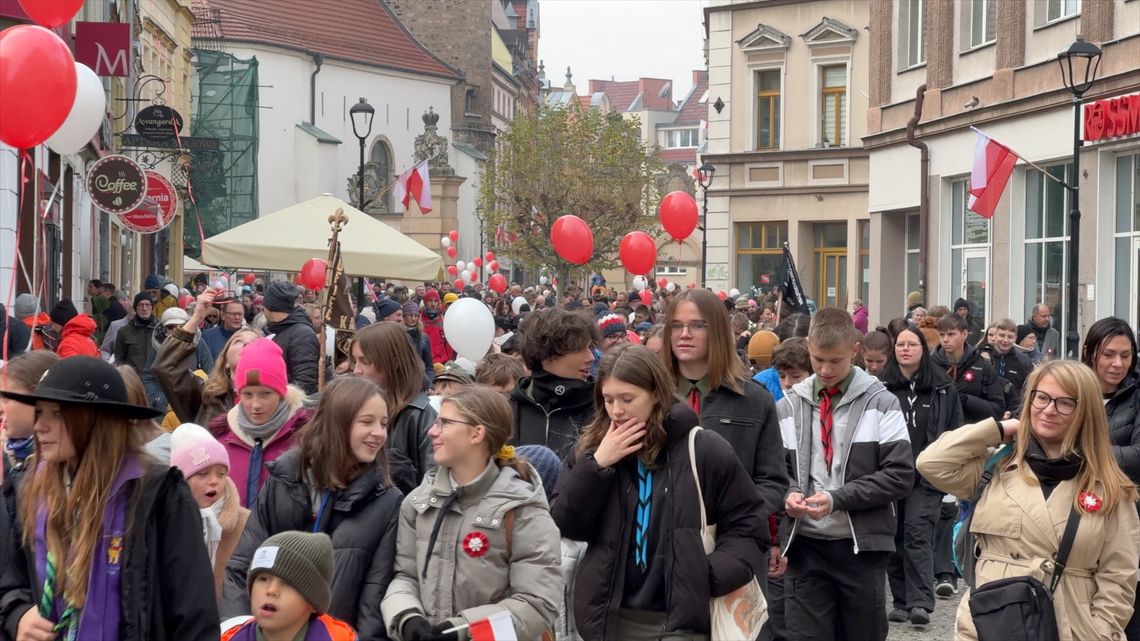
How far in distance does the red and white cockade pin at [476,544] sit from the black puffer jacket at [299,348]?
591 cm

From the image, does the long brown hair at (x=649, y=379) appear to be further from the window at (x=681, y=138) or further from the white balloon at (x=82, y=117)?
the window at (x=681, y=138)

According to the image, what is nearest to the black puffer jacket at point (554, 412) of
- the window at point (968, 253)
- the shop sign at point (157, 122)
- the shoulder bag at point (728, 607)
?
the shoulder bag at point (728, 607)

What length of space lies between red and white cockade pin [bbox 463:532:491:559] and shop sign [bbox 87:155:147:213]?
472 inches

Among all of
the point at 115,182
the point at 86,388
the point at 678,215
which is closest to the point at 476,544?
the point at 86,388

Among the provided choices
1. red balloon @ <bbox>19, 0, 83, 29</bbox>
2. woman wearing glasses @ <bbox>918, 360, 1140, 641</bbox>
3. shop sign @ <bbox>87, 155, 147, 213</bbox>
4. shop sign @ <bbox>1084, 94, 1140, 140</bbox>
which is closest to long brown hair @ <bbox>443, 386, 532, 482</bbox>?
woman wearing glasses @ <bbox>918, 360, 1140, 641</bbox>

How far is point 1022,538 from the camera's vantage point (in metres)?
5.09

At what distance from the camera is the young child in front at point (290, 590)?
4.28m

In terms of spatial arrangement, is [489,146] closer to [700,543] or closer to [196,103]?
[196,103]

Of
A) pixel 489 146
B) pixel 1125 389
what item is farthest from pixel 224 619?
pixel 489 146

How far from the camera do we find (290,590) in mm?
4289

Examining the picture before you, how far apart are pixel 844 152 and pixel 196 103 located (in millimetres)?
31110

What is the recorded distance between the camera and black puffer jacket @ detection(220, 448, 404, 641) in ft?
15.6

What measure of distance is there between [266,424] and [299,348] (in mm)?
4956

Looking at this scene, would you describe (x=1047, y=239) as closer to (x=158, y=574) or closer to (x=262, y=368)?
(x=262, y=368)
